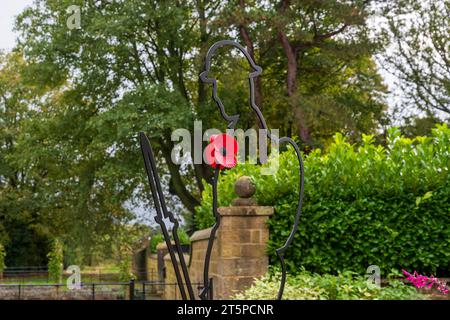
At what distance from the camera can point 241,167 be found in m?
9.88

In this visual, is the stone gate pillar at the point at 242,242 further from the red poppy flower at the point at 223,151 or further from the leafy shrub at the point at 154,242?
the leafy shrub at the point at 154,242

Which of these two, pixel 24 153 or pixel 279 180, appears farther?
pixel 24 153

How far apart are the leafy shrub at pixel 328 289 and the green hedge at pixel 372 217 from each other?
0.39 metres

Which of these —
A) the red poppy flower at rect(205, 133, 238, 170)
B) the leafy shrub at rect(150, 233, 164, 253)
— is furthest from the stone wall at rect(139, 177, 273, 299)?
the leafy shrub at rect(150, 233, 164, 253)

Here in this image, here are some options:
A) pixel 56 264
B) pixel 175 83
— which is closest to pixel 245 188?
pixel 175 83

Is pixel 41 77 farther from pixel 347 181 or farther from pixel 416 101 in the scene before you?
pixel 347 181

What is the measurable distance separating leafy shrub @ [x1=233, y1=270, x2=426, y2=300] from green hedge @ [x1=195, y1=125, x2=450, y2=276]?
15.2 inches

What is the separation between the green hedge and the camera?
7.70m

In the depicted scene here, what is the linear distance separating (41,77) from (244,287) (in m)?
15.0

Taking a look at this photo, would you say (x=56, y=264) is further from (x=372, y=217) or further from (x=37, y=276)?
(x=372, y=217)

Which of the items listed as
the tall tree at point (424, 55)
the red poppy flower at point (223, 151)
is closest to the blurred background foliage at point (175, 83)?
the tall tree at point (424, 55)

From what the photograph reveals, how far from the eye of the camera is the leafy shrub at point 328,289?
22.0 feet

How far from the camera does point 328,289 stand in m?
6.91
